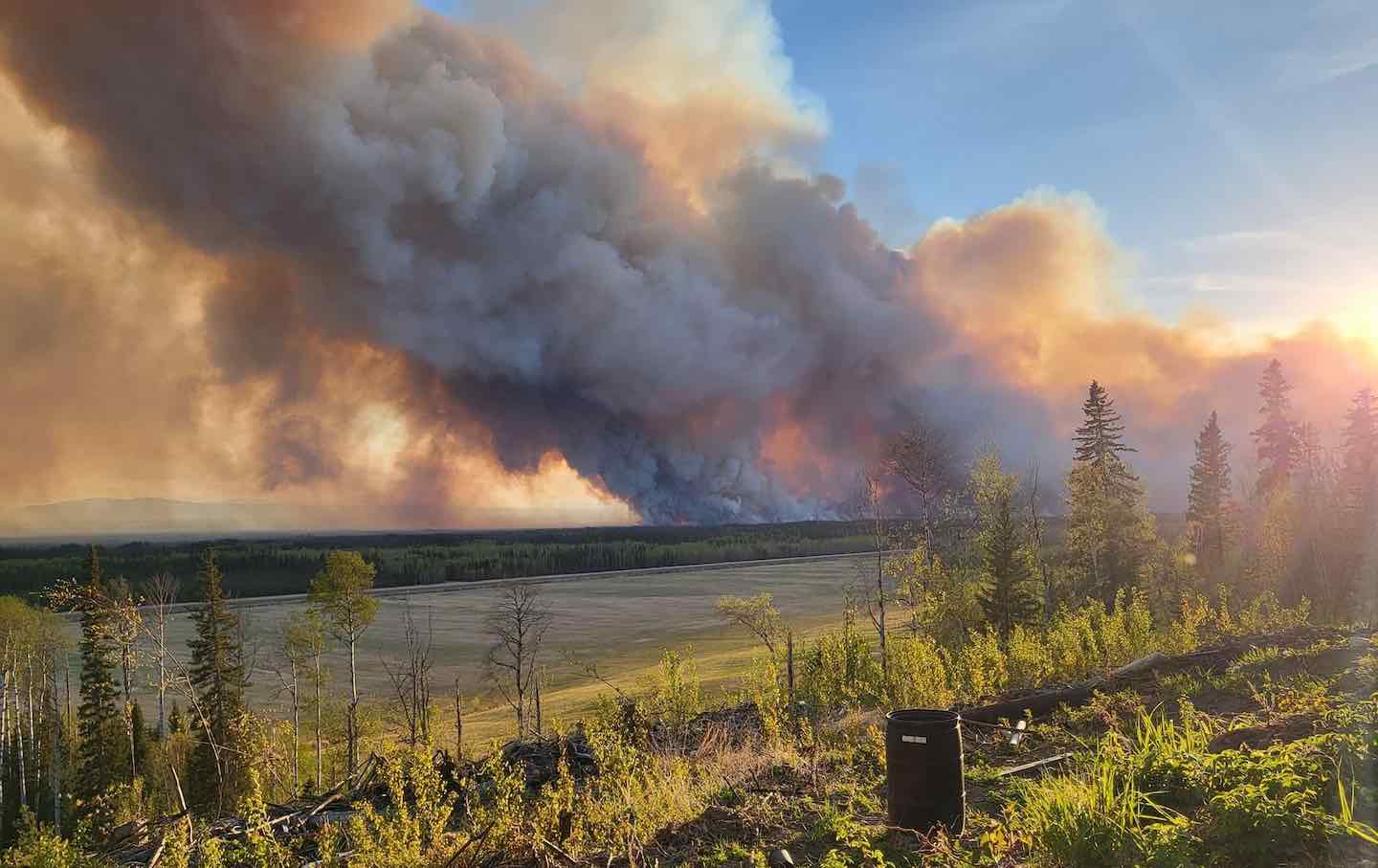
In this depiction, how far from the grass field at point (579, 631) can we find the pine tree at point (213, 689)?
28.2ft

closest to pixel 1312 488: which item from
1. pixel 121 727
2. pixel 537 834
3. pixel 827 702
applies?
pixel 827 702

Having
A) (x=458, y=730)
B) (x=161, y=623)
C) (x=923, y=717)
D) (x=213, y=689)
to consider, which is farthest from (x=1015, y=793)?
(x=213, y=689)

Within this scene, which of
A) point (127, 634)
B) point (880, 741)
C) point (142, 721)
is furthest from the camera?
point (142, 721)

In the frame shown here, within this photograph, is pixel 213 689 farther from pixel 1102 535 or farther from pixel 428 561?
pixel 428 561

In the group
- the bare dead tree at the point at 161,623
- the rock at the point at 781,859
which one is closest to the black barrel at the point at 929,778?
the rock at the point at 781,859

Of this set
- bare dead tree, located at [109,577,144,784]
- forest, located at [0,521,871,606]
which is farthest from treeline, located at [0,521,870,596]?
bare dead tree, located at [109,577,144,784]

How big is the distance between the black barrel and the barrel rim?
0.11 meters

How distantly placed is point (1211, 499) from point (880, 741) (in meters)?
64.4

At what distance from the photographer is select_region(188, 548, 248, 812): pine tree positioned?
42.6 meters

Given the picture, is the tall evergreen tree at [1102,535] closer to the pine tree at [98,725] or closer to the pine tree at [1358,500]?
the pine tree at [1358,500]

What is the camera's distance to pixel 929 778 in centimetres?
772

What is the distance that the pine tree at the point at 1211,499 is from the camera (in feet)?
198

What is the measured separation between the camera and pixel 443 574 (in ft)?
495

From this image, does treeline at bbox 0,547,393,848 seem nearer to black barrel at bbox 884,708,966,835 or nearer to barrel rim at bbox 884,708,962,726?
barrel rim at bbox 884,708,962,726
